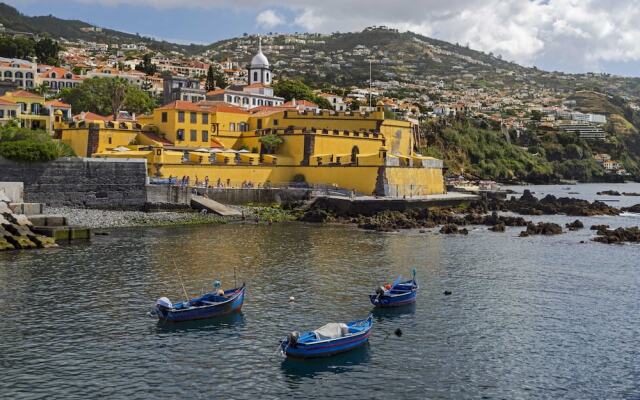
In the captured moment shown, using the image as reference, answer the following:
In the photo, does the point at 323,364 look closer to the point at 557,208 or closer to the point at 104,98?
→ the point at 557,208

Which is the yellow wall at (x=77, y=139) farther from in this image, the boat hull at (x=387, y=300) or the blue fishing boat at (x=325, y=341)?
the blue fishing boat at (x=325, y=341)

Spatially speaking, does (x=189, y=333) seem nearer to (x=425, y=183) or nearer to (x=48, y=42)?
(x=425, y=183)

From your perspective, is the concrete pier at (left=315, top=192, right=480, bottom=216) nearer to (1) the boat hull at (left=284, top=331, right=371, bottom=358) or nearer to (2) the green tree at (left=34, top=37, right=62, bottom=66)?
(1) the boat hull at (left=284, top=331, right=371, bottom=358)

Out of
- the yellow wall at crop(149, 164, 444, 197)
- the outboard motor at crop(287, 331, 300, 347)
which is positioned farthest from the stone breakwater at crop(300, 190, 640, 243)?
the outboard motor at crop(287, 331, 300, 347)

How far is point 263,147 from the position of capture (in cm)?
6191

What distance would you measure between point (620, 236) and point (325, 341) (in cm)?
3279

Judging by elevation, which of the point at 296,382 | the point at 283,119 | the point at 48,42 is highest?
the point at 48,42

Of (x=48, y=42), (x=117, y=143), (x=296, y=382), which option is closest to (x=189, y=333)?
(x=296, y=382)

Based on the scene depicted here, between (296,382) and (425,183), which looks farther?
(425,183)

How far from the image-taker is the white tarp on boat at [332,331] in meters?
20.0

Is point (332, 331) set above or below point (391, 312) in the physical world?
above

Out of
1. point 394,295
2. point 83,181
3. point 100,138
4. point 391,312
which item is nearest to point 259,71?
point 100,138

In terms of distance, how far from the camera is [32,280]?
2809 centimetres

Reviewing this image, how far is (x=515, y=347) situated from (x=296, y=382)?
24.6ft
